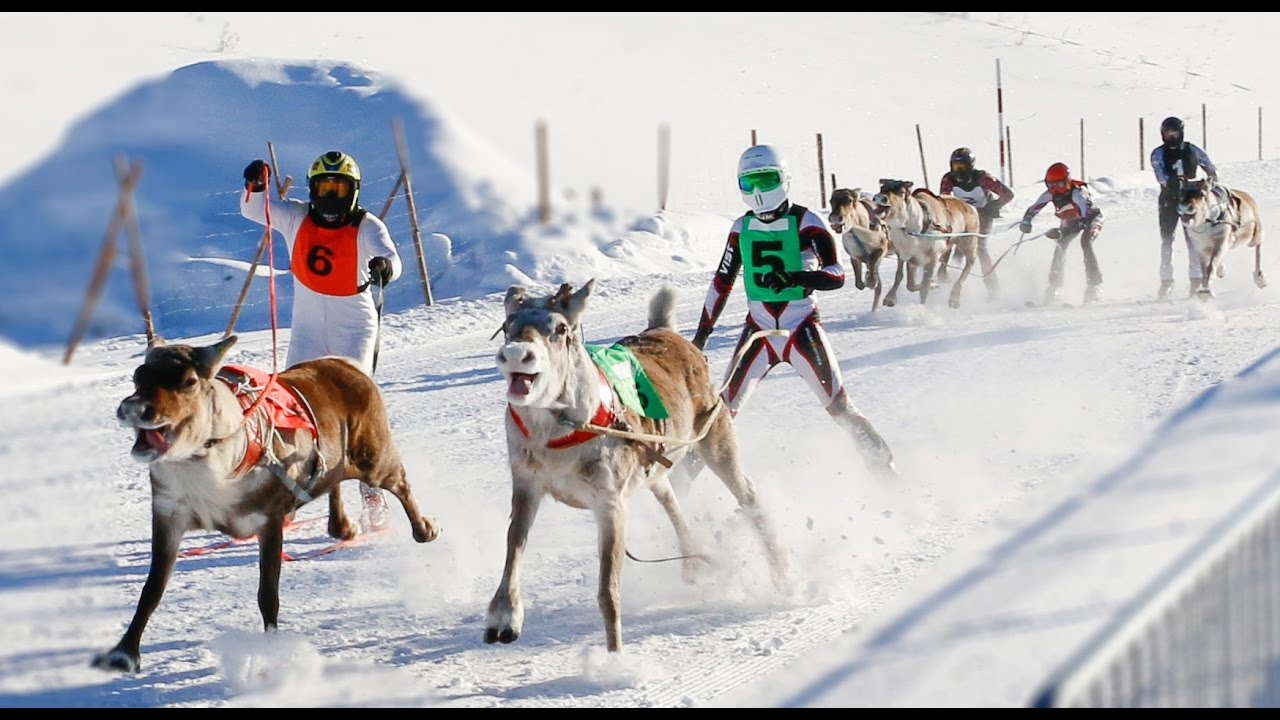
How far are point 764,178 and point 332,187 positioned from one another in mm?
2281

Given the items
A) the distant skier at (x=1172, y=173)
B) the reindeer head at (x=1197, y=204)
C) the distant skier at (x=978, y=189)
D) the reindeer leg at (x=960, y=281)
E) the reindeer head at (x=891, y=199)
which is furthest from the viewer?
the distant skier at (x=978, y=189)

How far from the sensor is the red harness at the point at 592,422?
17.4 feet

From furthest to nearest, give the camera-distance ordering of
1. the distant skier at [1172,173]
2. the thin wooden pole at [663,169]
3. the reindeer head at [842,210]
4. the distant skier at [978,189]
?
the thin wooden pole at [663,169], the distant skier at [978,189], the distant skier at [1172,173], the reindeer head at [842,210]

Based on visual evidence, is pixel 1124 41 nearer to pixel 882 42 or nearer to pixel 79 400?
pixel 882 42

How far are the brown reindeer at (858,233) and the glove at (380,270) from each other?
733 centimetres

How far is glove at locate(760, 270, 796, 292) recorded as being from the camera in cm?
736

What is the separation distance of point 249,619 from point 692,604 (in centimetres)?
196

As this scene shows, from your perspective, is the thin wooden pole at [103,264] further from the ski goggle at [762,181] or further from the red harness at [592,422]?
the red harness at [592,422]

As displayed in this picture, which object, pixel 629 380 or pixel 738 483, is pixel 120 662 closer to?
pixel 629 380

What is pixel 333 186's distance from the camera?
7.12 meters

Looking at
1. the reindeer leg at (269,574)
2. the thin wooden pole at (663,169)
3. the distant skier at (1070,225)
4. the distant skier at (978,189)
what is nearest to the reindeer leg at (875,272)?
the distant skier at (1070,225)

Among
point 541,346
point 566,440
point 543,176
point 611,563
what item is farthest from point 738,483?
point 543,176

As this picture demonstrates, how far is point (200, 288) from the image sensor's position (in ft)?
60.4

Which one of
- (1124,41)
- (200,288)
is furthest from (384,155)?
(1124,41)
